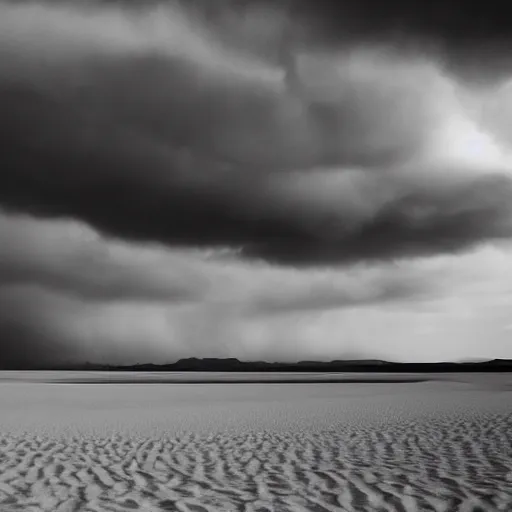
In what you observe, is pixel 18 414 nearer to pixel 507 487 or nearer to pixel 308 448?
pixel 308 448

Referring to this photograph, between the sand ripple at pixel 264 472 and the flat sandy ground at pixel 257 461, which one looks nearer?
the sand ripple at pixel 264 472

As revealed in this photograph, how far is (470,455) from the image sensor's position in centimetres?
1573

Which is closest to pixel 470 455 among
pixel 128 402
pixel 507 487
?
pixel 507 487

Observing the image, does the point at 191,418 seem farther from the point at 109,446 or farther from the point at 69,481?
the point at 69,481

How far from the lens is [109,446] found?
17.7 m

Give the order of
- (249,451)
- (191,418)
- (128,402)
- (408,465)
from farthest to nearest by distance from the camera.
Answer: (128,402) < (191,418) < (249,451) < (408,465)

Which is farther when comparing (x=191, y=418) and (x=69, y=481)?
(x=191, y=418)

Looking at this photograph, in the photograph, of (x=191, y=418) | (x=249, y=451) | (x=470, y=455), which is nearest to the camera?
(x=470, y=455)

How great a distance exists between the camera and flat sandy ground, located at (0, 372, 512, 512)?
10.8 meters

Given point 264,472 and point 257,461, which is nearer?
point 264,472

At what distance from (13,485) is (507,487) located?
9.49 meters

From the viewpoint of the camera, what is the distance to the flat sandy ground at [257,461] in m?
10.8

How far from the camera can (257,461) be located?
595 inches

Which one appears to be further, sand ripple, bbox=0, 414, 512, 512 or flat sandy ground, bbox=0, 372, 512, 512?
flat sandy ground, bbox=0, 372, 512, 512
